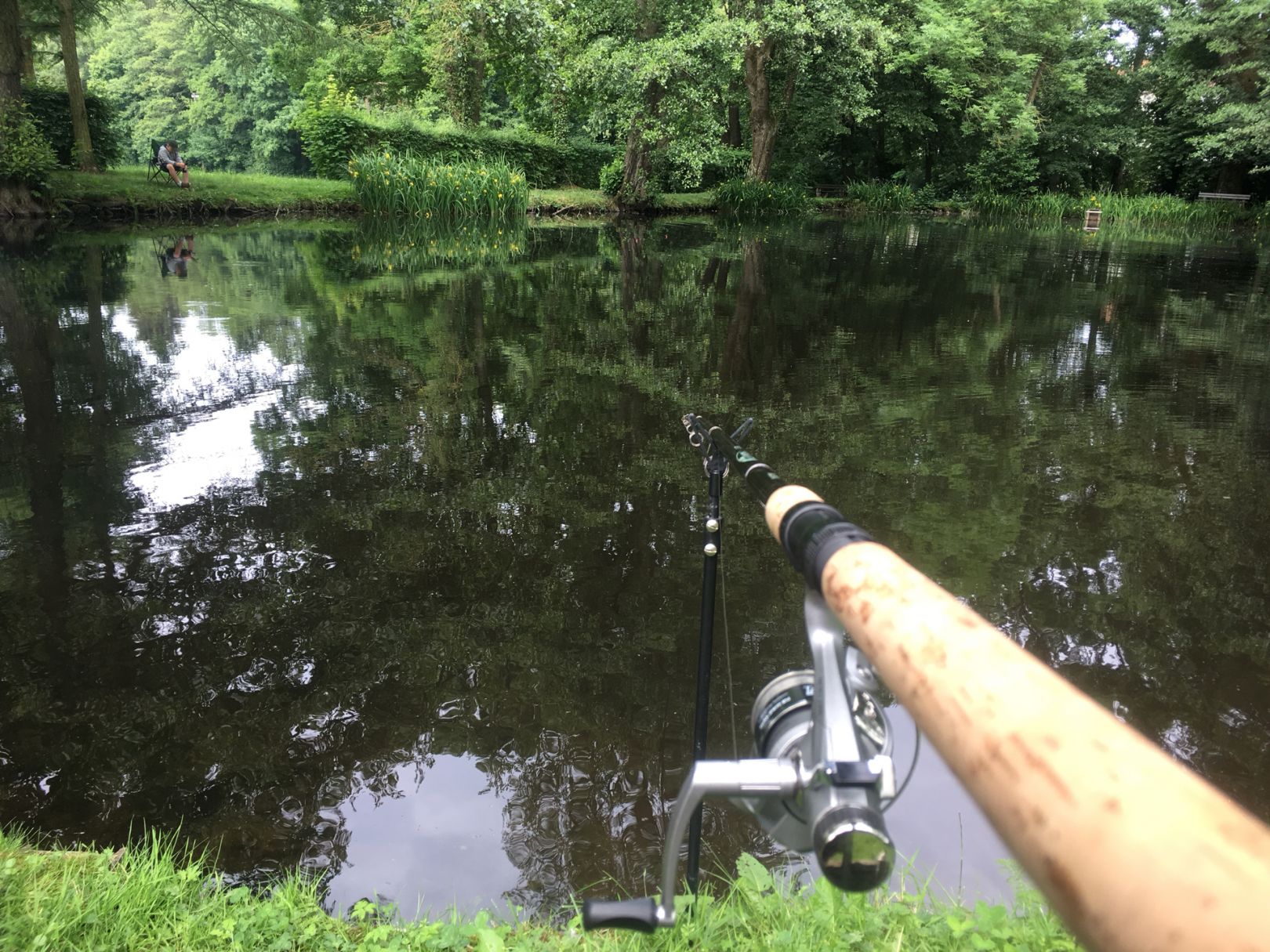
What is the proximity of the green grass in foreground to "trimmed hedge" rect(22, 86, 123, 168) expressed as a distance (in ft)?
72.7

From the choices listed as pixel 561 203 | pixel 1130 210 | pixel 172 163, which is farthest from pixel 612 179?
pixel 1130 210

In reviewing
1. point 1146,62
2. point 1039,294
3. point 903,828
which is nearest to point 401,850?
point 903,828

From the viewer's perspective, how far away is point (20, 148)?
52.2ft

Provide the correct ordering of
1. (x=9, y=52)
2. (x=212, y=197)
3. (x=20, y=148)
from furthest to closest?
1. (x=212, y=197)
2. (x=20, y=148)
3. (x=9, y=52)

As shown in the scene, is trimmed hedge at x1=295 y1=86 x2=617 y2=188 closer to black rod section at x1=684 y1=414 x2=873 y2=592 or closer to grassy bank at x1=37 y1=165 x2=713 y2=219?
grassy bank at x1=37 y1=165 x2=713 y2=219

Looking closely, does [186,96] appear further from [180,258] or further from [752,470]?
[752,470]

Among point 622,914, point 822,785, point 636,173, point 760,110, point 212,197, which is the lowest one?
point 622,914

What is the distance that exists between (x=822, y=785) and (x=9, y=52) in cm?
2068

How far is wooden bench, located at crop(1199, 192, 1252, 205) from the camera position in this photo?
26594mm

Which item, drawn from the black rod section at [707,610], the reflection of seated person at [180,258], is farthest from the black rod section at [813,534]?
the reflection of seated person at [180,258]

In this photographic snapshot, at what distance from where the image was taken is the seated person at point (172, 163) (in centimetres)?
1936

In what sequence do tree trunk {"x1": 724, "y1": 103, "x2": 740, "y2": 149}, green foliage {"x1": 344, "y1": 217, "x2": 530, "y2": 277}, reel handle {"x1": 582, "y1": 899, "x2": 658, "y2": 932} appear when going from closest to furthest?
1. reel handle {"x1": 582, "y1": 899, "x2": 658, "y2": 932}
2. green foliage {"x1": 344, "y1": 217, "x2": 530, "y2": 277}
3. tree trunk {"x1": 724, "y1": 103, "x2": 740, "y2": 149}

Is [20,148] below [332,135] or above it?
below

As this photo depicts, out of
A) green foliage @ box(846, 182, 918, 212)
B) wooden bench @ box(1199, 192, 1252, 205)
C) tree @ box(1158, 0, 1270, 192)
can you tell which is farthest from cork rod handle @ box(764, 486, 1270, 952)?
wooden bench @ box(1199, 192, 1252, 205)
